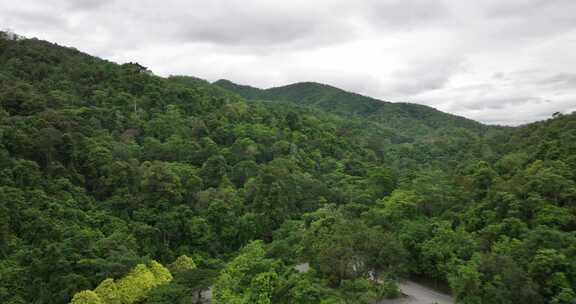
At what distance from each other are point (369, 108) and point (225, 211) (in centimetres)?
10090

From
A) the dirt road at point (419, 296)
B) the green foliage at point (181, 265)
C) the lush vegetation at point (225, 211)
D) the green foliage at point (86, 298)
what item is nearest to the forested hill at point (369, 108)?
the lush vegetation at point (225, 211)

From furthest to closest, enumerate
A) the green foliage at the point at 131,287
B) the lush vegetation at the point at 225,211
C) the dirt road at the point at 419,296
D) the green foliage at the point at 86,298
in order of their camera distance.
Result: the dirt road at the point at 419,296 < the lush vegetation at the point at 225,211 < the green foliage at the point at 131,287 < the green foliage at the point at 86,298

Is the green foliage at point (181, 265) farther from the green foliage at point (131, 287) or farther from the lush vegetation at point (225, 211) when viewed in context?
the green foliage at point (131, 287)

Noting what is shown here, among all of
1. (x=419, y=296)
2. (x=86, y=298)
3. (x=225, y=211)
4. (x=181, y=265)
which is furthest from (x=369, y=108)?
(x=86, y=298)

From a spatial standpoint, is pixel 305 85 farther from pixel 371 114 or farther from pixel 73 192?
pixel 73 192

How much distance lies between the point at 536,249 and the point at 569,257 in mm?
1430

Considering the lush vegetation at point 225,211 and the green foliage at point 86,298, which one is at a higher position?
the lush vegetation at point 225,211

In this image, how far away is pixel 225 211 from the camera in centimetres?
3158

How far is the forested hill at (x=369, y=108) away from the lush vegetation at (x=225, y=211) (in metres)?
62.0

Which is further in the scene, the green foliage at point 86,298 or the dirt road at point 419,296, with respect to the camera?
the dirt road at point 419,296

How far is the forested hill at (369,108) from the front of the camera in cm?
11193

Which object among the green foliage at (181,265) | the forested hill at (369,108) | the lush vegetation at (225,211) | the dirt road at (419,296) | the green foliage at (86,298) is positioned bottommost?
the dirt road at (419,296)

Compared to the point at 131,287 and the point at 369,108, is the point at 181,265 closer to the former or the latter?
the point at 131,287

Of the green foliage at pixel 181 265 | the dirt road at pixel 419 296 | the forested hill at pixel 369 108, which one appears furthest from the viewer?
the forested hill at pixel 369 108
